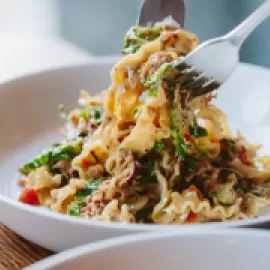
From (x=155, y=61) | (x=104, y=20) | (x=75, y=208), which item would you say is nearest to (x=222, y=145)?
(x=155, y=61)

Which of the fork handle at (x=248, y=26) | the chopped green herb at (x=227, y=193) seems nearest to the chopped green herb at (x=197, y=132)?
the chopped green herb at (x=227, y=193)

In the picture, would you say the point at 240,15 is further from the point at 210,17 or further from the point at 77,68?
the point at 77,68

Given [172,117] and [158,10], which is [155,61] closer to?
[172,117]

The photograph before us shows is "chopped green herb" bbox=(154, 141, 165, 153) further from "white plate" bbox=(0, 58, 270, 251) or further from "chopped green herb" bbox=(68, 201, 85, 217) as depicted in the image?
"white plate" bbox=(0, 58, 270, 251)

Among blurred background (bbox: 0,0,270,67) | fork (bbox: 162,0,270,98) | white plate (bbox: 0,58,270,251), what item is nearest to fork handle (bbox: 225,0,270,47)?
fork (bbox: 162,0,270,98)

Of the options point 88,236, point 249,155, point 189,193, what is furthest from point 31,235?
point 249,155

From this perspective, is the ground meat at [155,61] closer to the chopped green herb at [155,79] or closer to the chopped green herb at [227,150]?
the chopped green herb at [155,79]
